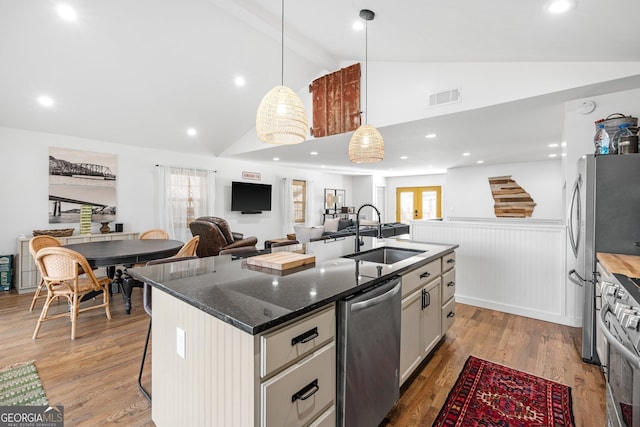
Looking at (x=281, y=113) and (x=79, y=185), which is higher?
(x=281, y=113)

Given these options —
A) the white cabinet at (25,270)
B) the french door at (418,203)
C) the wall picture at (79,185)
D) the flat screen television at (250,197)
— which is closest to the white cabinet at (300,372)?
the white cabinet at (25,270)

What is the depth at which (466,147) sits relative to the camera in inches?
209

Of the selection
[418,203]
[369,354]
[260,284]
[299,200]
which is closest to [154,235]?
[260,284]

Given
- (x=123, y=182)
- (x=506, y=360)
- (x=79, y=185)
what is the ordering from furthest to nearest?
1. (x=123, y=182)
2. (x=79, y=185)
3. (x=506, y=360)

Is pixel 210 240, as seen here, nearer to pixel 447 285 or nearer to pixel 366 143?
pixel 366 143

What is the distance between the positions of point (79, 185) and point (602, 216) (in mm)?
6626

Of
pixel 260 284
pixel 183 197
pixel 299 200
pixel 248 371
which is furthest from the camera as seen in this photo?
pixel 299 200

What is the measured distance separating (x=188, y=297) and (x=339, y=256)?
1.14m

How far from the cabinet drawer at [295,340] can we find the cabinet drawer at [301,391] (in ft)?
0.13

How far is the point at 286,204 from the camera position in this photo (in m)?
8.19

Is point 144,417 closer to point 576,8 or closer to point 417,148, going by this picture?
point 576,8

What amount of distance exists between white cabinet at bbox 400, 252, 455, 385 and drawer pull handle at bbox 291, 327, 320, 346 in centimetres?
84

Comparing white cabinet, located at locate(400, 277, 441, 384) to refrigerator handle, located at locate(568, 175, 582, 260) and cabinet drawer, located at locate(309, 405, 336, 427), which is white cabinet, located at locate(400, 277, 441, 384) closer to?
cabinet drawer, located at locate(309, 405, 336, 427)

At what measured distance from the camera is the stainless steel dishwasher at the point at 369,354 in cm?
130
